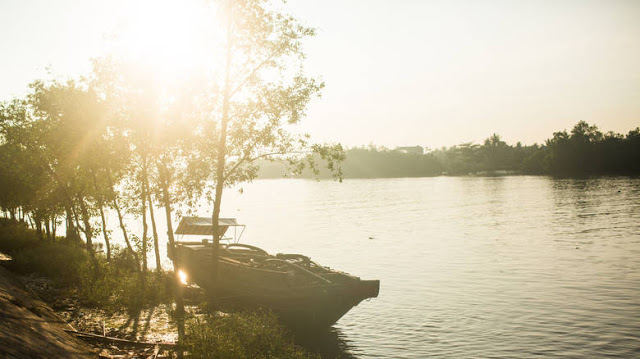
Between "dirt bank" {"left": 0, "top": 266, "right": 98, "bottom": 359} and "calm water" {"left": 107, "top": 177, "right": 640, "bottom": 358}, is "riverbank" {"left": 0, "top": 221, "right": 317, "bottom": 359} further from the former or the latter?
"calm water" {"left": 107, "top": 177, "right": 640, "bottom": 358}

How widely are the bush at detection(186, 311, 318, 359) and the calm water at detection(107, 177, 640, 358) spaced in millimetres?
5788

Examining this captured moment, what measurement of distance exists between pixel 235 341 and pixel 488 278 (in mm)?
26220

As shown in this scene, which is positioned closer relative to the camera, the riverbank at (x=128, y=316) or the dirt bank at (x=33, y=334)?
the dirt bank at (x=33, y=334)

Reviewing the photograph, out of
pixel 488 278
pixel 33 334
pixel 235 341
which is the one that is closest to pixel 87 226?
pixel 33 334

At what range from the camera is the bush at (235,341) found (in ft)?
48.3

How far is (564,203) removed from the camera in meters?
87.5

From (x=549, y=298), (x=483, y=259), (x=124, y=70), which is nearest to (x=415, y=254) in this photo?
(x=483, y=259)

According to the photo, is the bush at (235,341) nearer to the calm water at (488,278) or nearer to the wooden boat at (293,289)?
the wooden boat at (293,289)

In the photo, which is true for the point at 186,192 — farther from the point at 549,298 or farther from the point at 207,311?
the point at 549,298

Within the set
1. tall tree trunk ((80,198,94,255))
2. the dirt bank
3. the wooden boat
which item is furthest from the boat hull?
tall tree trunk ((80,198,94,255))

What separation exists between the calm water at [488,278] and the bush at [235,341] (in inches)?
228

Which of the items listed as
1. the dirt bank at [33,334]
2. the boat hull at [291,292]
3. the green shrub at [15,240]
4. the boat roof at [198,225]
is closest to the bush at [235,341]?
the dirt bank at [33,334]

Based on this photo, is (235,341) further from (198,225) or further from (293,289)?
(198,225)

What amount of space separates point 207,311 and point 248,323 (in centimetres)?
768
